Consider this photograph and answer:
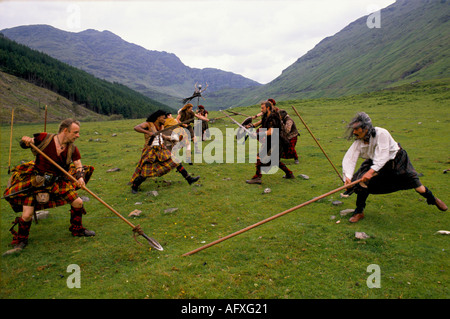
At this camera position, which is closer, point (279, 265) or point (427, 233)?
point (279, 265)

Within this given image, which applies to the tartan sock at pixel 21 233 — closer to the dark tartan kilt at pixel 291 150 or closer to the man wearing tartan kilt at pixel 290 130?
the man wearing tartan kilt at pixel 290 130

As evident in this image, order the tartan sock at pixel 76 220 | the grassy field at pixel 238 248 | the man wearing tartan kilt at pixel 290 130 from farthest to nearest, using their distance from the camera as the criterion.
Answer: the man wearing tartan kilt at pixel 290 130 → the tartan sock at pixel 76 220 → the grassy field at pixel 238 248

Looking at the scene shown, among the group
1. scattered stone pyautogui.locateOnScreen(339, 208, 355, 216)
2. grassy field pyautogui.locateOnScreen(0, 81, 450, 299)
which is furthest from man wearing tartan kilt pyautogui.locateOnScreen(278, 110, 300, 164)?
scattered stone pyautogui.locateOnScreen(339, 208, 355, 216)

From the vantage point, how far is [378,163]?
6.27 m

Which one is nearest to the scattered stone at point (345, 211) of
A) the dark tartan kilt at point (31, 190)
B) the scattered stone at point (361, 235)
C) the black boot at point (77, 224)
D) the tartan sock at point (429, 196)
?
the scattered stone at point (361, 235)

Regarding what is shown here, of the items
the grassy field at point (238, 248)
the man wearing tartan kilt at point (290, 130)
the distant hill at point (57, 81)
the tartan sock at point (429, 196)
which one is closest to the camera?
the grassy field at point (238, 248)

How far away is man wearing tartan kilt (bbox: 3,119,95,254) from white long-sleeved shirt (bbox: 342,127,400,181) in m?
6.55

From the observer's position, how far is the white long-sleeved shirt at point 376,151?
6297mm

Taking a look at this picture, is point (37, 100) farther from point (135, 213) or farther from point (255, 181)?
point (135, 213)

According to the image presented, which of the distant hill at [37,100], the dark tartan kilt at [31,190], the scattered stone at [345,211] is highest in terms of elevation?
the distant hill at [37,100]

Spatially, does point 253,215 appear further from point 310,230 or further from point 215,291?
point 215,291
